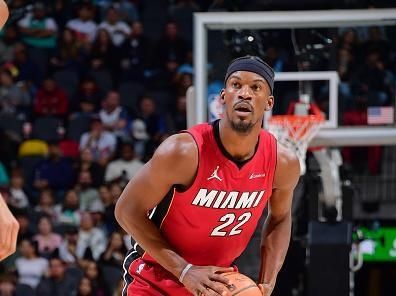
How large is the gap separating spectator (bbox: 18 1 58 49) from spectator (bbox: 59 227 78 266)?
3.22 m

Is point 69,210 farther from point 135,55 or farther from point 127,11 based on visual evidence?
point 127,11

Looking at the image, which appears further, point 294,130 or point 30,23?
point 30,23

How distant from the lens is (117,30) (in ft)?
42.8

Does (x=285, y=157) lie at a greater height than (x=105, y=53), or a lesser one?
greater

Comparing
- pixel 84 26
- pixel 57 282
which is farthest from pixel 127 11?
pixel 57 282

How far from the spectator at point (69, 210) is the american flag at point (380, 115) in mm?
3760

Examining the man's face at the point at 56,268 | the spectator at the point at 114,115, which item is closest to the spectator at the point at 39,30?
the spectator at the point at 114,115

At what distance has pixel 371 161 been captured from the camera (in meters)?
10.8

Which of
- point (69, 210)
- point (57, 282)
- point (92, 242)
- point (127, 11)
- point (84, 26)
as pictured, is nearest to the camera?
point (57, 282)

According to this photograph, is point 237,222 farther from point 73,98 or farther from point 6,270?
point 73,98

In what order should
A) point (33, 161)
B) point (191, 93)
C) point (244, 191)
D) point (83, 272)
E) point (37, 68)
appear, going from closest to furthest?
point (244, 191), point (191, 93), point (83, 272), point (33, 161), point (37, 68)

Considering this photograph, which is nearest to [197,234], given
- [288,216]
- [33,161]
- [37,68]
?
[288,216]

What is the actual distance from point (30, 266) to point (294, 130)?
382 cm

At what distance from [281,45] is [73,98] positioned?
4773mm
